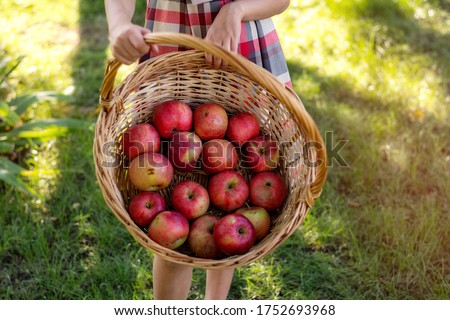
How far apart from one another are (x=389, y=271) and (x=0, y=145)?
1.70m

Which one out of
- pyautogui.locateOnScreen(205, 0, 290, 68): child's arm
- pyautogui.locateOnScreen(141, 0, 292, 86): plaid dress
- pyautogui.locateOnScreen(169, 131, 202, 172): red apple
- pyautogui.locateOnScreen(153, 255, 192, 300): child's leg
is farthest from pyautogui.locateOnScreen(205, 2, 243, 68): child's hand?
pyautogui.locateOnScreen(153, 255, 192, 300): child's leg

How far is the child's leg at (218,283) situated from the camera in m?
1.85

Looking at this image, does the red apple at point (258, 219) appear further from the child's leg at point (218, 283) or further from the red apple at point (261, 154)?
the child's leg at point (218, 283)

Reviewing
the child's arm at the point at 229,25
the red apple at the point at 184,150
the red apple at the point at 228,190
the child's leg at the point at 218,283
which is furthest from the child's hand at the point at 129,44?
the child's leg at the point at 218,283

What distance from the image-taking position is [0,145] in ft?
8.50

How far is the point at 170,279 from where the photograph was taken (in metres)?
1.81

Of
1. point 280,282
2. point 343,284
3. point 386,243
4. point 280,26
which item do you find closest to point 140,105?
point 280,282

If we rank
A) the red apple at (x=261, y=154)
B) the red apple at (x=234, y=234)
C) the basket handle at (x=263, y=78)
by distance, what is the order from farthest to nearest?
the red apple at (x=261, y=154)
the red apple at (x=234, y=234)
the basket handle at (x=263, y=78)

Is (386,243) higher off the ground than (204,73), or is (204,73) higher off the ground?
(204,73)

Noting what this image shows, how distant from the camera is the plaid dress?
1.65 m

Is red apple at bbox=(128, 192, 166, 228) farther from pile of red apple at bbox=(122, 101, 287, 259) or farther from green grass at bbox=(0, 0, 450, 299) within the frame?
green grass at bbox=(0, 0, 450, 299)

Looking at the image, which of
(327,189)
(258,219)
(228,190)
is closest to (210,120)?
(228,190)

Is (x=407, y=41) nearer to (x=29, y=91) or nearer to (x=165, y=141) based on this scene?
(x=29, y=91)

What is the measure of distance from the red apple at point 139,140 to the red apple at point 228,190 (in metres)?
0.19
